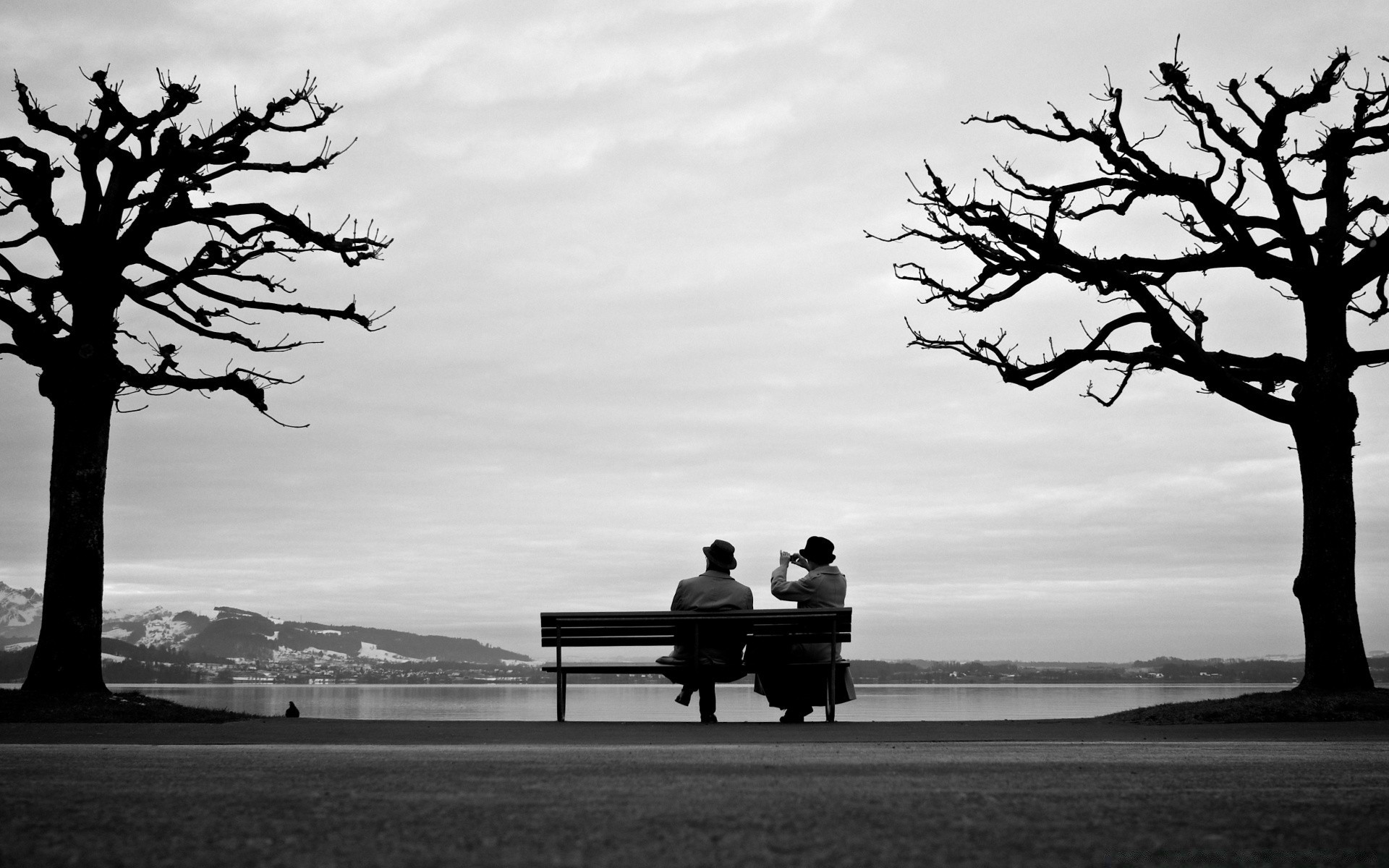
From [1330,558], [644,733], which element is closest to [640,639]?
[644,733]

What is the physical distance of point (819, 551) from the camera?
13227mm

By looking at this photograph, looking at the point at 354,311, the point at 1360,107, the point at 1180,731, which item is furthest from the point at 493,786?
the point at 1360,107

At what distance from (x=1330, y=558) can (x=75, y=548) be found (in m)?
13.2

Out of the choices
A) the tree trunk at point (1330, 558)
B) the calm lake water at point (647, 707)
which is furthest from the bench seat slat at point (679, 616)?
the tree trunk at point (1330, 558)

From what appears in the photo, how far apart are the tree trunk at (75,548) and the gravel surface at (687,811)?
278 inches

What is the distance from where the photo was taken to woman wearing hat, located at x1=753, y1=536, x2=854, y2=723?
12.6m

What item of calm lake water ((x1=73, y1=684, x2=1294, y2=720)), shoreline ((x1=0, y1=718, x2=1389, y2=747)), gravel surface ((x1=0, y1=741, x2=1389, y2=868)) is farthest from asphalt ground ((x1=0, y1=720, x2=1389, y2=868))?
calm lake water ((x1=73, y1=684, x2=1294, y2=720))

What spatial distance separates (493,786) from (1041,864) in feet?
7.90

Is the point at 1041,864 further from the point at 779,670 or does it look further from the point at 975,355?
the point at 975,355

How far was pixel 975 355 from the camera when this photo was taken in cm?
1530

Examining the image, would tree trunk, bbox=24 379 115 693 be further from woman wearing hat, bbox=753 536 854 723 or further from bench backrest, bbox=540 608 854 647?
woman wearing hat, bbox=753 536 854 723

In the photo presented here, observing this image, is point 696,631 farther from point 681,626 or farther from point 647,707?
point 647,707

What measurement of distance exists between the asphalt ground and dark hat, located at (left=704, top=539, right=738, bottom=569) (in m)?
5.35

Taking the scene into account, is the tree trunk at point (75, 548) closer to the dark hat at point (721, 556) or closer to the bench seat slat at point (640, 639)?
the bench seat slat at point (640, 639)
